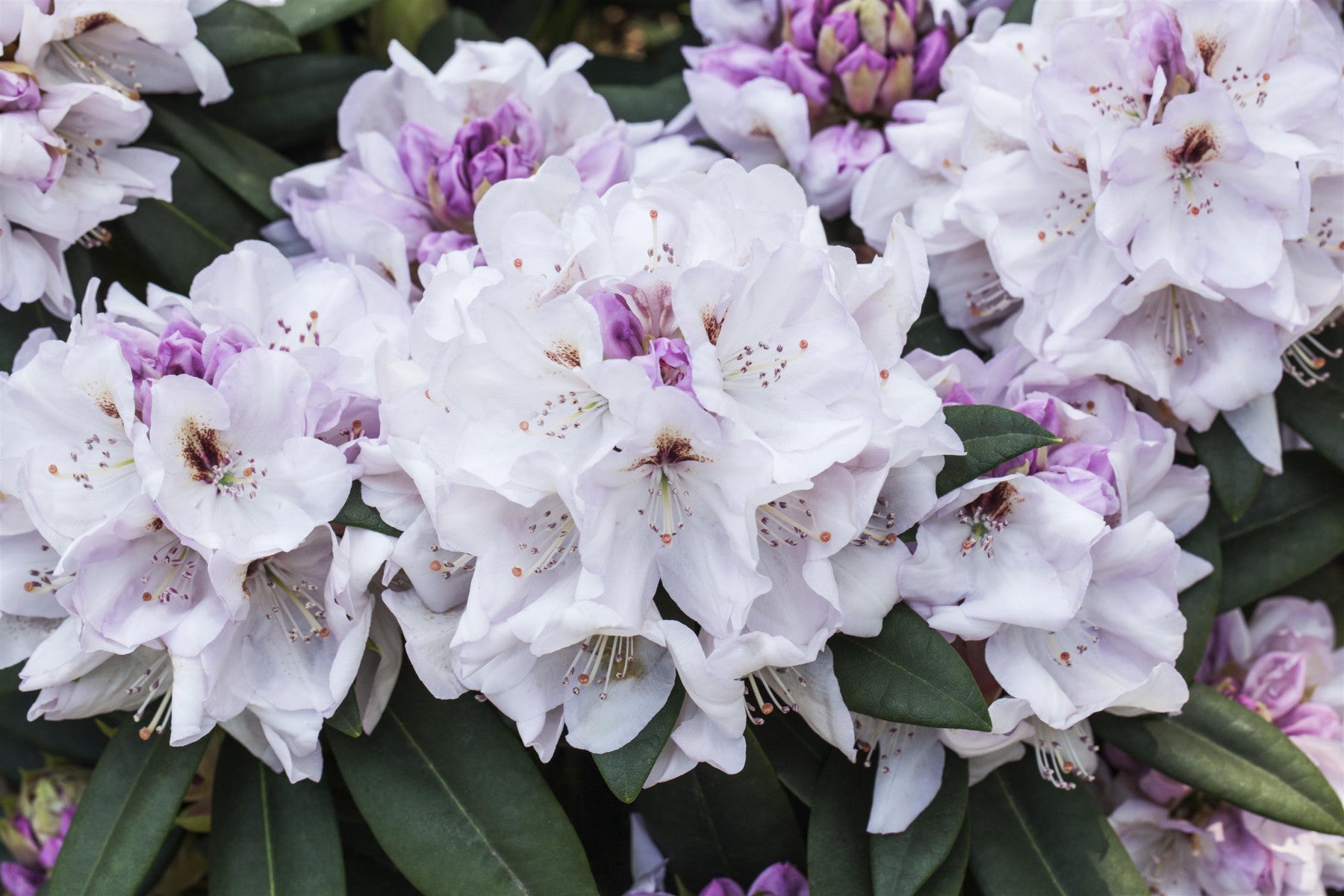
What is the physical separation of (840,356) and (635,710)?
0.31m

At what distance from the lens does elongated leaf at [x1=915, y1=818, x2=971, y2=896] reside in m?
1.03

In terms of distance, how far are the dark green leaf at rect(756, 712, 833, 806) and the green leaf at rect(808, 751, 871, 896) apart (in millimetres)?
18

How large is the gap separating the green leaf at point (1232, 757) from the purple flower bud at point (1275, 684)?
16cm

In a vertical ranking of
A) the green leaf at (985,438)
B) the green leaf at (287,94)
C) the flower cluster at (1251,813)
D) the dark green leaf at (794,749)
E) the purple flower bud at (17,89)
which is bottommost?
the flower cluster at (1251,813)

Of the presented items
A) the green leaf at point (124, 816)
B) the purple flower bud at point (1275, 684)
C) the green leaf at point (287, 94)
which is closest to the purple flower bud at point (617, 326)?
the green leaf at point (124, 816)

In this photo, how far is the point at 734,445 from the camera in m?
0.78

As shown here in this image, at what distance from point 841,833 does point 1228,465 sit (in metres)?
0.51

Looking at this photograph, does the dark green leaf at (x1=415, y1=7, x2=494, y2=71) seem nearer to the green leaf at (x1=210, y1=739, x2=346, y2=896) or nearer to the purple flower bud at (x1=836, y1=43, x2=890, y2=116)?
the purple flower bud at (x1=836, y1=43, x2=890, y2=116)

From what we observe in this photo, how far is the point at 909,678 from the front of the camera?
3.00 ft

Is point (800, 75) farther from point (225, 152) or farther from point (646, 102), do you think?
point (225, 152)

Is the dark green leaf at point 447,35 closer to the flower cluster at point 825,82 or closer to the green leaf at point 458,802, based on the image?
the flower cluster at point 825,82

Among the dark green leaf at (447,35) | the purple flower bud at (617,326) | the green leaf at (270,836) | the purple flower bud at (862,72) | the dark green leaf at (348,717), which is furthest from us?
the dark green leaf at (447,35)

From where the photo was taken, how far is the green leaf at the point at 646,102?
137 cm

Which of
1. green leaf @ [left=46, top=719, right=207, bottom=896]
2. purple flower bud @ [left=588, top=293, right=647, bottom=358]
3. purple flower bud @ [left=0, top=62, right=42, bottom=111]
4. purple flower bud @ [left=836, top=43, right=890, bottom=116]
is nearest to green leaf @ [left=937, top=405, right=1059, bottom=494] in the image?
purple flower bud @ [left=588, top=293, right=647, bottom=358]
